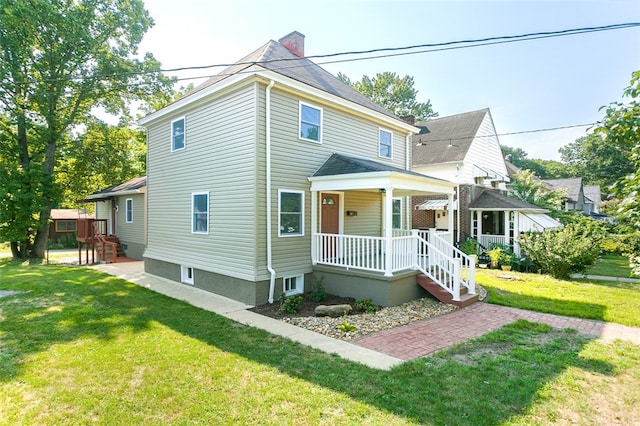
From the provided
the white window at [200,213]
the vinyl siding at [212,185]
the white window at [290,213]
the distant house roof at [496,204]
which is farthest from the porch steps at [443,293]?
the distant house roof at [496,204]

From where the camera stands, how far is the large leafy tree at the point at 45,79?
14.9 meters

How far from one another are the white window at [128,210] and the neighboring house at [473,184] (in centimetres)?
1562

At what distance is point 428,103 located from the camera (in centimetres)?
3831

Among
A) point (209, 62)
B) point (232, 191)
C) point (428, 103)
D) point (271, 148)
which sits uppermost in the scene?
point (428, 103)

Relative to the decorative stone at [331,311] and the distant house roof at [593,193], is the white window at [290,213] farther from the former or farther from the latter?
the distant house roof at [593,193]

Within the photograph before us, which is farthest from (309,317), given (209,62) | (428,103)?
(428,103)

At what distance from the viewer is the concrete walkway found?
5434 millimetres

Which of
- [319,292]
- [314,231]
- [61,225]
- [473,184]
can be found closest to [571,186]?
[473,184]

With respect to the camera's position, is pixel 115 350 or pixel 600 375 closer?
pixel 600 375

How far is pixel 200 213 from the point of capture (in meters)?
10.1

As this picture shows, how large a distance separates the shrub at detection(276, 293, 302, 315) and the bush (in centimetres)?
1044

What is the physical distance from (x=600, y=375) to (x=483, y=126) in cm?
1816

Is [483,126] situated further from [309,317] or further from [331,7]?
[309,317]

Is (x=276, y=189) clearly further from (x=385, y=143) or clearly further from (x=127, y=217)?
(x=127, y=217)
